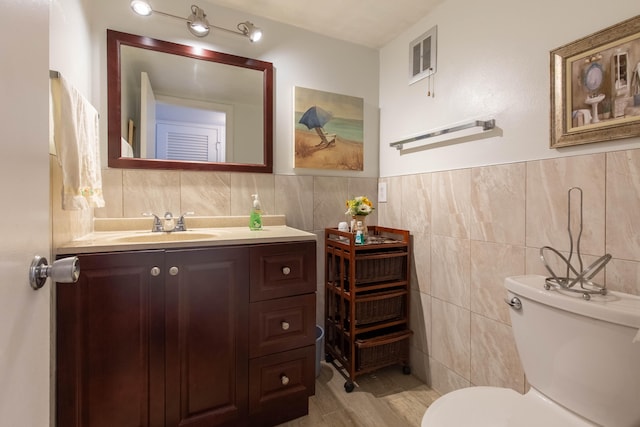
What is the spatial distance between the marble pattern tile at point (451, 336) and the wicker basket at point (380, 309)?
0.20 metres

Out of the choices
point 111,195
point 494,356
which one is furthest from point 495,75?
point 111,195

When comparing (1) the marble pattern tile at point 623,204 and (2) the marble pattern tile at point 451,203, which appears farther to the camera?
(2) the marble pattern tile at point 451,203

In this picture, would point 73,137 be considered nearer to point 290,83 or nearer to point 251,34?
point 251,34

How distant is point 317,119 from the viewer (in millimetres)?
1974

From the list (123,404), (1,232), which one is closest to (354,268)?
(123,404)

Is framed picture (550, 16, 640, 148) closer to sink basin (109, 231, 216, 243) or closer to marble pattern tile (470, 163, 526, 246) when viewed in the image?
marble pattern tile (470, 163, 526, 246)

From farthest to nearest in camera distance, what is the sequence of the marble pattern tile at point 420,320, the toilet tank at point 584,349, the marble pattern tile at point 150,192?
the marble pattern tile at point 420,320 → the marble pattern tile at point 150,192 → the toilet tank at point 584,349

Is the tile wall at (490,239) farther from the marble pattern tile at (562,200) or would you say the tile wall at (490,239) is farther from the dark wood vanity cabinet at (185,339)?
the dark wood vanity cabinet at (185,339)

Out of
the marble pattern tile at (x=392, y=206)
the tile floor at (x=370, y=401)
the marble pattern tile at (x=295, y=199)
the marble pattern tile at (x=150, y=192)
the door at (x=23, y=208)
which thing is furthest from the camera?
the marble pattern tile at (x=392, y=206)

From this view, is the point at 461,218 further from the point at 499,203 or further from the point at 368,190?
the point at 368,190

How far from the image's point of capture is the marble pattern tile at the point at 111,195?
1.53 metres

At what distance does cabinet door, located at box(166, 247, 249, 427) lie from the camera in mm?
1202

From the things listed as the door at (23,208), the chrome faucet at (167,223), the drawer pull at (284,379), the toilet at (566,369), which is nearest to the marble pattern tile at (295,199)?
the chrome faucet at (167,223)

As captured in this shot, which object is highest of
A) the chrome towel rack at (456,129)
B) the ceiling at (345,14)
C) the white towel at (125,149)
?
the ceiling at (345,14)
